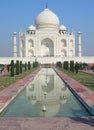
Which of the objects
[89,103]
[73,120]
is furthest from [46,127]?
[89,103]

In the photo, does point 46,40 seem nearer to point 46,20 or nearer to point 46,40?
point 46,40

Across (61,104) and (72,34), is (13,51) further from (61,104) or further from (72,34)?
(61,104)

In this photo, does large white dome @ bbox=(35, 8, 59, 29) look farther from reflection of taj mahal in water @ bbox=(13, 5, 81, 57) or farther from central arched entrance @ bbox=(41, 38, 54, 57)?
central arched entrance @ bbox=(41, 38, 54, 57)

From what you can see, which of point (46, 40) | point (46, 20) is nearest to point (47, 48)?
point (46, 40)

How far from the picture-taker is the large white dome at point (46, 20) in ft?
121

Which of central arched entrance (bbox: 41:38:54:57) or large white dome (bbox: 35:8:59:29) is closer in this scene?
large white dome (bbox: 35:8:59:29)

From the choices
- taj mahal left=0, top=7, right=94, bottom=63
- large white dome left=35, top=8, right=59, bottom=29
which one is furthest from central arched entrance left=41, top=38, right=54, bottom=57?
large white dome left=35, top=8, right=59, bottom=29

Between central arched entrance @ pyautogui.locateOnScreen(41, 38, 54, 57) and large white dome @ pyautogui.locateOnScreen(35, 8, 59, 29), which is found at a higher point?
large white dome @ pyautogui.locateOnScreen(35, 8, 59, 29)

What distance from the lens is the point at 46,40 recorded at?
123 ft

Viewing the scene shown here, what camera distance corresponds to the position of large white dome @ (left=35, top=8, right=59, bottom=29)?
121 feet

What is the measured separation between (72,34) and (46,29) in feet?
11.2

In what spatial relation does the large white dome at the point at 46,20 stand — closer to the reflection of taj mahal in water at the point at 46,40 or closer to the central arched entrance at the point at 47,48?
the reflection of taj mahal in water at the point at 46,40

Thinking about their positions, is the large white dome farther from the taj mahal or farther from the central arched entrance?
the central arched entrance

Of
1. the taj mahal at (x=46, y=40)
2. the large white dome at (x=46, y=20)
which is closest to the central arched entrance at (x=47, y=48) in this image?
the taj mahal at (x=46, y=40)
